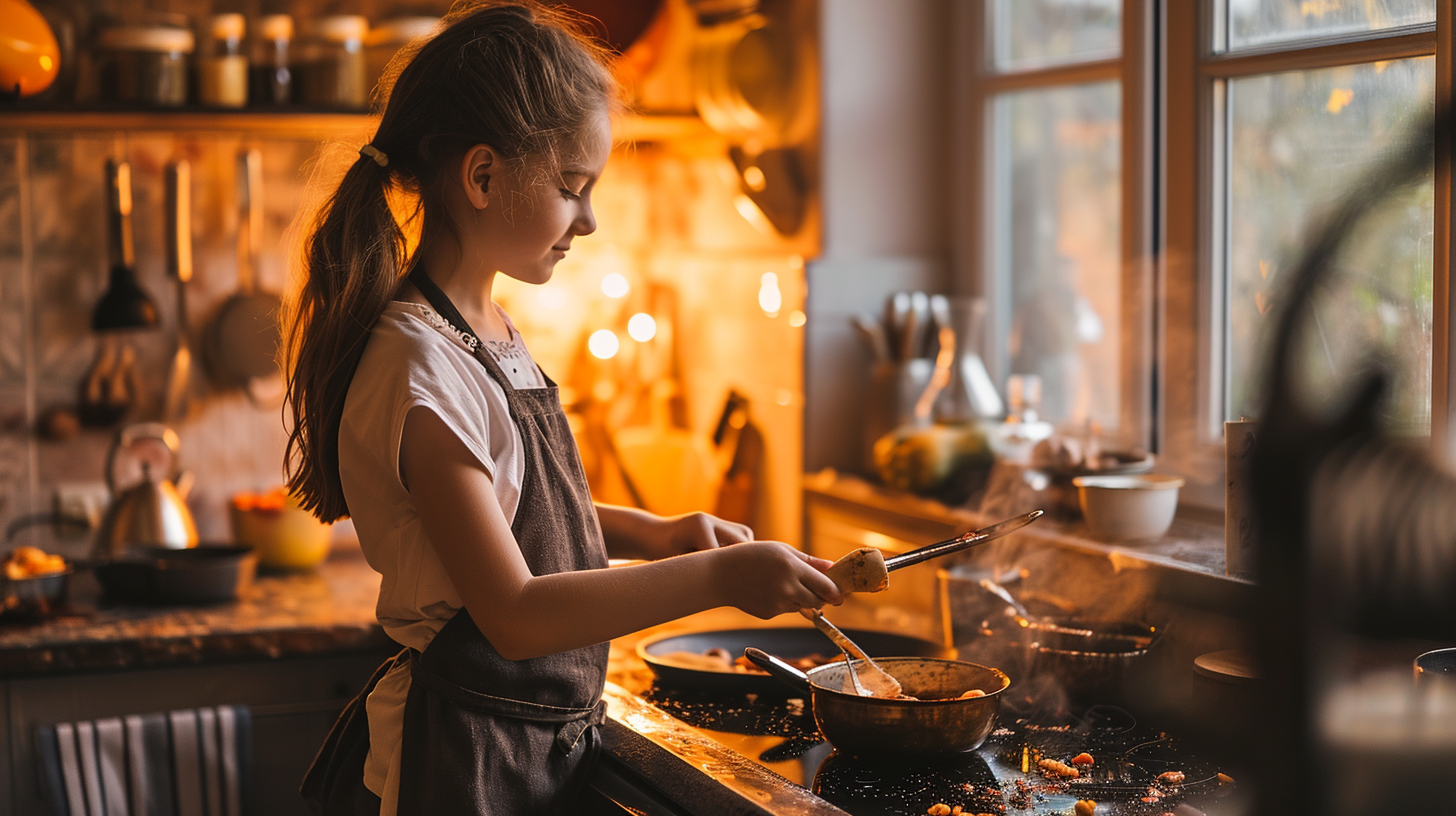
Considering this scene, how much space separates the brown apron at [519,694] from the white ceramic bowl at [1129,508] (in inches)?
25.1

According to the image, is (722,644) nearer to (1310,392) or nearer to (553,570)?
(553,570)

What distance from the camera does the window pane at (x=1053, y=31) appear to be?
1.96 meters

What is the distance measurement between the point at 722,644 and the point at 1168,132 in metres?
1.01

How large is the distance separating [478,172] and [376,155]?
0.32 feet

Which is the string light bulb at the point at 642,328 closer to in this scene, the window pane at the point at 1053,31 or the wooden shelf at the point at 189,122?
the wooden shelf at the point at 189,122

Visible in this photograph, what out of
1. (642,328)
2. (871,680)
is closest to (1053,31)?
(642,328)

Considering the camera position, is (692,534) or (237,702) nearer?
(692,534)

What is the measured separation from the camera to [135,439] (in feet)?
7.33

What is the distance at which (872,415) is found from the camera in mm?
2148

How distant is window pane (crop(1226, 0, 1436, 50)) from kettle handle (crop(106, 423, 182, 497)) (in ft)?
6.25

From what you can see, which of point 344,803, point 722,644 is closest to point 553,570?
point 344,803

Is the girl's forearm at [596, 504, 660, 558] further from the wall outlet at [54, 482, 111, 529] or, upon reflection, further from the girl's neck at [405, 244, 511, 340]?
the wall outlet at [54, 482, 111, 529]

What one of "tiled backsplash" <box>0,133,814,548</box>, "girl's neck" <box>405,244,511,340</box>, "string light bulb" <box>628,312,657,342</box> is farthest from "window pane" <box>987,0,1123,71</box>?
"girl's neck" <box>405,244,511,340</box>

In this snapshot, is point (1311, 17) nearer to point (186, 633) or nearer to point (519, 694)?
point (519, 694)
